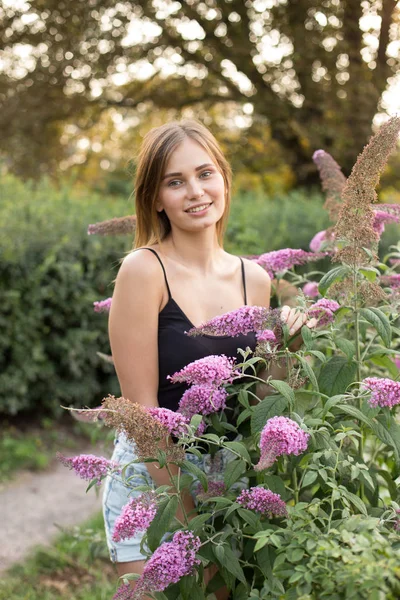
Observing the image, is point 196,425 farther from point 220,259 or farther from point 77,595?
point 77,595

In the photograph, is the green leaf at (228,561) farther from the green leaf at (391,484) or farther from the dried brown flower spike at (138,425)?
the green leaf at (391,484)

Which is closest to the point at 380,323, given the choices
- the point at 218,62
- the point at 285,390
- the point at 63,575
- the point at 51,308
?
the point at 285,390

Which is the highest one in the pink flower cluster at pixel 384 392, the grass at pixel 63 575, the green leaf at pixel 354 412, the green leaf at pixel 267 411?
the pink flower cluster at pixel 384 392

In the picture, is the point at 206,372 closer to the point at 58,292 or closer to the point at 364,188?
the point at 364,188

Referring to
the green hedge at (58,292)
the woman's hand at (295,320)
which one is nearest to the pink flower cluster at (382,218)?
the woman's hand at (295,320)

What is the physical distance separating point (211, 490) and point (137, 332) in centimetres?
59

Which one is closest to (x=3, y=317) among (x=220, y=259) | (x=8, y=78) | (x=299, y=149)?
(x=220, y=259)

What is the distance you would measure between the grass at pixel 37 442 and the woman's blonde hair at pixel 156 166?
2.92m

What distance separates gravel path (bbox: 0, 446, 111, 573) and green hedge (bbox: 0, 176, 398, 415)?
737mm

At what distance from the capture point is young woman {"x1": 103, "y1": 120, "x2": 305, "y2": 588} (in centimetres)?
236

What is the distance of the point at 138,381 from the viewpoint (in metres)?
2.36

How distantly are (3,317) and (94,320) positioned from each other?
35.6 inches

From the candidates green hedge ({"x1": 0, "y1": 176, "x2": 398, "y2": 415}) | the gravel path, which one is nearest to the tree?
green hedge ({"x1": 0, "y1": 176, "x2": 398, "y2": 415})

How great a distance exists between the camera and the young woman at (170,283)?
236 cm
